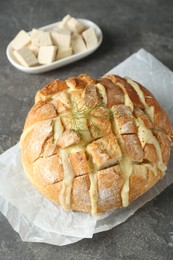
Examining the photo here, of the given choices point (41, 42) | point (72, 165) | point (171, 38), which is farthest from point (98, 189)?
point (171, 38)

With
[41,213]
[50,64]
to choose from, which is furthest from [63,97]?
[50,64]

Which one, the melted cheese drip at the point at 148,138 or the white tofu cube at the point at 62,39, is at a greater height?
the white tofu cube at the point at 62,39

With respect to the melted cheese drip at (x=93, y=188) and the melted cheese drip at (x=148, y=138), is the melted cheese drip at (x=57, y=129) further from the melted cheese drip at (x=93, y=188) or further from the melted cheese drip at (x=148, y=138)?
the melted cheese drip at (x=148, y=138)

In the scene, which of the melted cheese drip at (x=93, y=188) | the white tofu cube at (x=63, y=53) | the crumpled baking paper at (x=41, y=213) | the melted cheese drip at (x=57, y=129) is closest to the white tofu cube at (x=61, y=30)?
the white tofu cube at (x=63, y=53)

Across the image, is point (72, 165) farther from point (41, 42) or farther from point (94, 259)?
point (41, 42)

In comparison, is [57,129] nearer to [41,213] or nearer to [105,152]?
[105,152]

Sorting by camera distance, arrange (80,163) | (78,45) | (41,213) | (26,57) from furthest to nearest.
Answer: (78,45) → (26,57) → (41,213) → (80,163)
